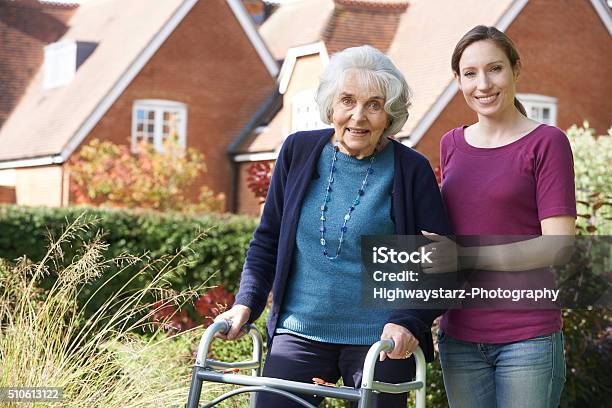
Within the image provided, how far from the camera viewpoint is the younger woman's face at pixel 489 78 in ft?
12.5

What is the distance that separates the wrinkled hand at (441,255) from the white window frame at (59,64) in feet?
85.1

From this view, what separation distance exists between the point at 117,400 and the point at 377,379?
215 centimetres

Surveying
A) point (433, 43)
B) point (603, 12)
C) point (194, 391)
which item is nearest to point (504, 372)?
point (194, 391)

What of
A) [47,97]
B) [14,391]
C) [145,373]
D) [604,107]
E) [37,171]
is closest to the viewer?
[14,391]

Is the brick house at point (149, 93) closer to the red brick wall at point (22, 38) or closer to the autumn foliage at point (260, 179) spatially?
the red brick wall at point (22, 38)

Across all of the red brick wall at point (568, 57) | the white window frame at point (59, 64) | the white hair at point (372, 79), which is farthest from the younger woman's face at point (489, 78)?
the white window frame at point (59, 64)

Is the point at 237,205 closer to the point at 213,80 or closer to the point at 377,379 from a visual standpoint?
the point at 213,80

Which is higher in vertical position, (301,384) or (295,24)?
(295,24)

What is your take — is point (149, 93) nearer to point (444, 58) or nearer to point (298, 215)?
point (444, 58)

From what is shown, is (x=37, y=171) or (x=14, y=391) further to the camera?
(x=37, y=171)

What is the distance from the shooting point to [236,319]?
3.88 m

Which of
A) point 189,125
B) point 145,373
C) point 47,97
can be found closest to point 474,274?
point 145,373

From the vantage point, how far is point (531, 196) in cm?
366

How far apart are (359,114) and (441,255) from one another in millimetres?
550
